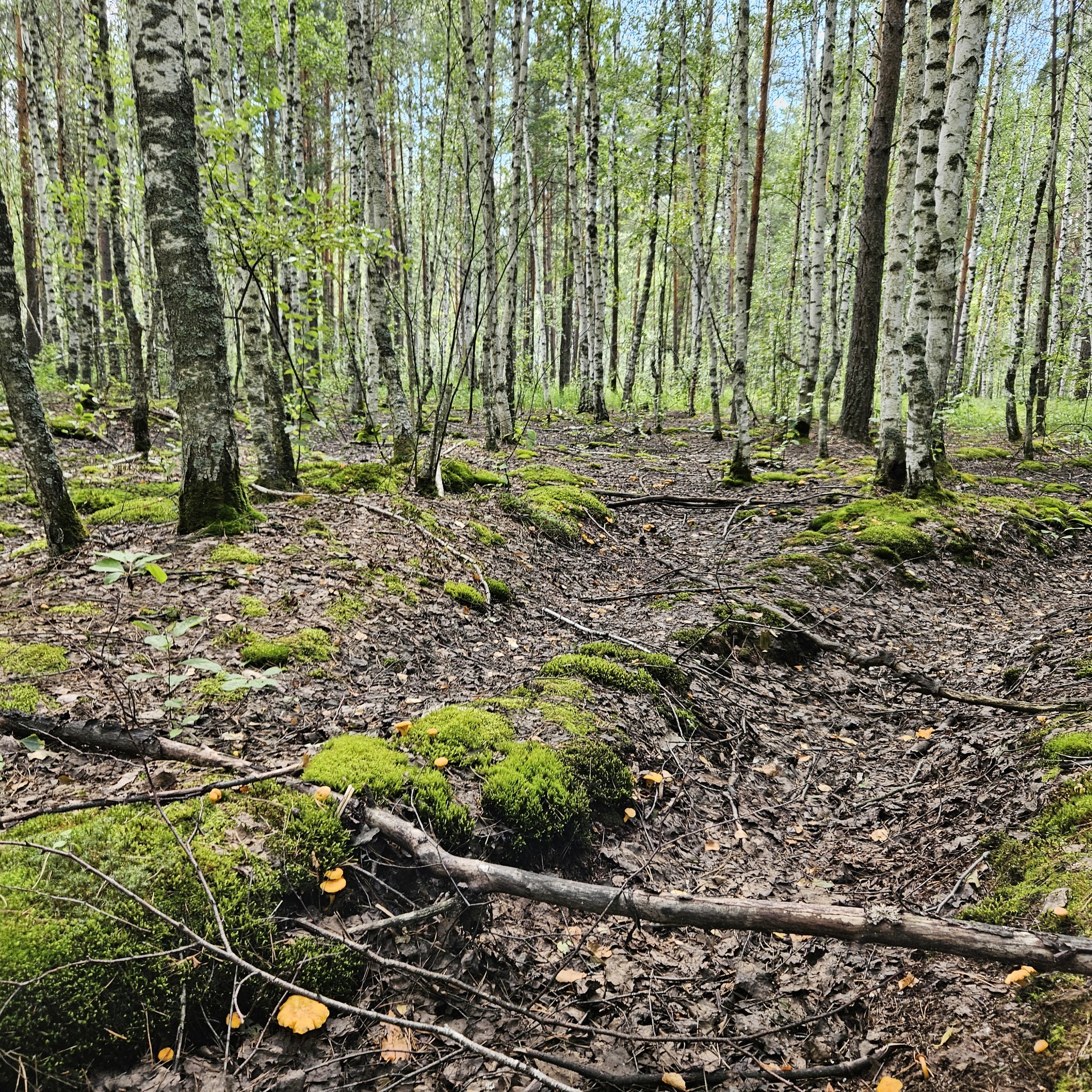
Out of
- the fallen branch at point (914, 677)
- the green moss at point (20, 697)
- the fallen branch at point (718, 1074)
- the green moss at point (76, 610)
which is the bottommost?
the fallen branch at point (718, 1074)

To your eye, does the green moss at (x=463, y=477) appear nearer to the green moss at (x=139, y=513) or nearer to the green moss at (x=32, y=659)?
the green moss at (x=139, y=513)

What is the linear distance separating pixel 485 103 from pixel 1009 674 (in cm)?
→ 1041

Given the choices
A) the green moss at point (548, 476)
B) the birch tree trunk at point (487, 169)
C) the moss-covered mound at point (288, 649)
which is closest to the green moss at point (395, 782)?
the moss-covered mound at point (288, 649)

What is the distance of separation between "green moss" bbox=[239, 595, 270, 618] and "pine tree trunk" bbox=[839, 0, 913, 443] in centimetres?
1175

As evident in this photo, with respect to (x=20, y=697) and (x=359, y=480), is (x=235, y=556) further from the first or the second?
(x=359, y=480)

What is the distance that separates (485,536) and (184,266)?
3.51 m

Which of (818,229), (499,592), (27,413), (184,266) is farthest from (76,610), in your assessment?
(818,229)

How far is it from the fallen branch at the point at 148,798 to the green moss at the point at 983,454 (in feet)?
44.8

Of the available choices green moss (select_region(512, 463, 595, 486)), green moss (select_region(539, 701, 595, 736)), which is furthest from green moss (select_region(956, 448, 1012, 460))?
green moss (select_region(539, 701, 595, 736))

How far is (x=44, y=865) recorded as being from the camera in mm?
1977

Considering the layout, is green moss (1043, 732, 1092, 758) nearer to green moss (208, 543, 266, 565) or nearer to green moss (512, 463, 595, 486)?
green moss (208, 543, 266, 565)

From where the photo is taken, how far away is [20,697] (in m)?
2.93

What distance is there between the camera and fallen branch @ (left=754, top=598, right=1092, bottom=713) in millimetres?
3803

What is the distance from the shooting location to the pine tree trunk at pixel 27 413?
416 cm
